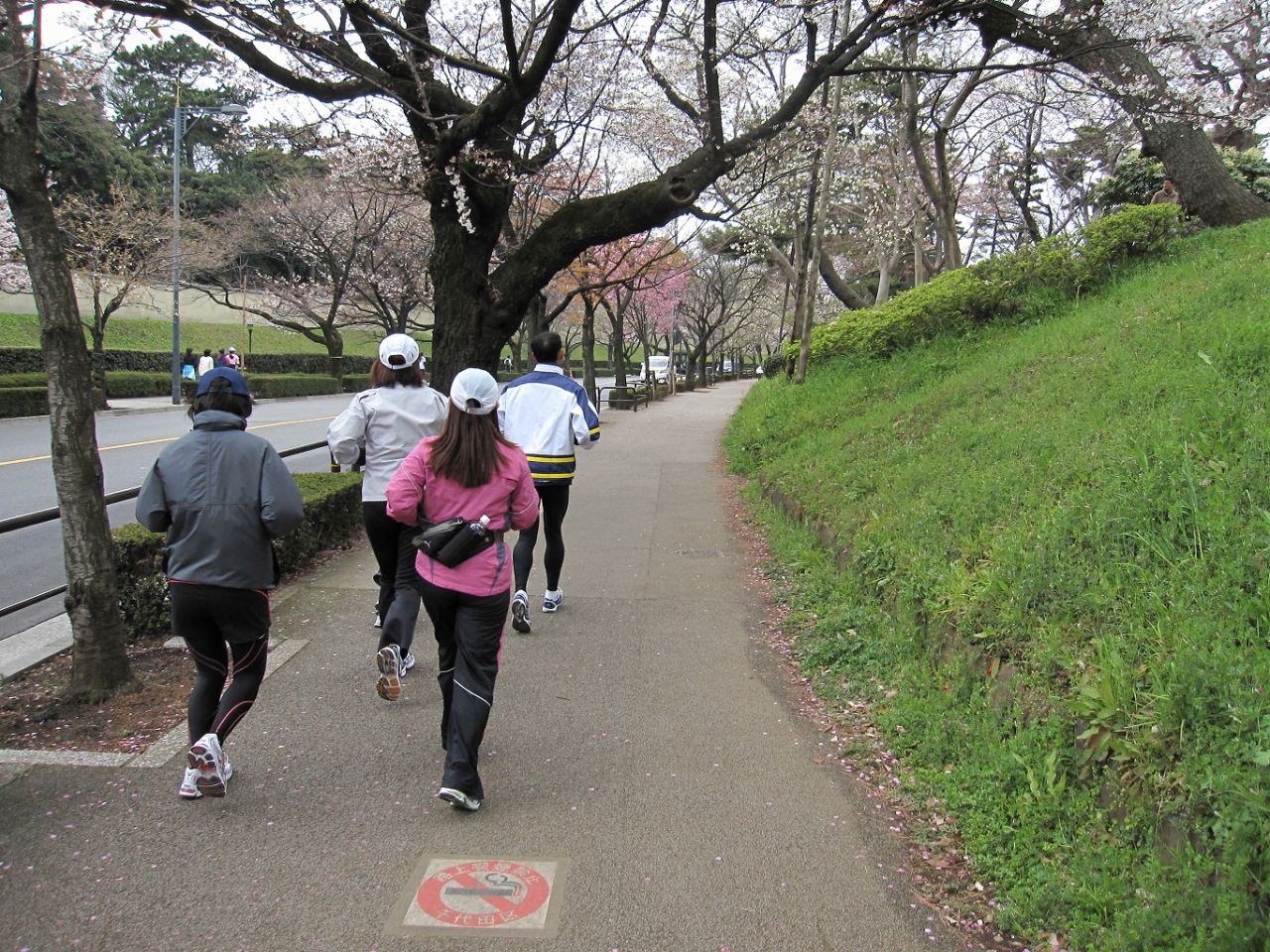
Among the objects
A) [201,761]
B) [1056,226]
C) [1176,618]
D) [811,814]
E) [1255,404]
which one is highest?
[1056,226]

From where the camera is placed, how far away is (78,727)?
402 centimetres

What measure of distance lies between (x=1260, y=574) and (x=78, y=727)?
4.94 m

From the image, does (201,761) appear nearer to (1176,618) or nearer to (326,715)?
(326,715)

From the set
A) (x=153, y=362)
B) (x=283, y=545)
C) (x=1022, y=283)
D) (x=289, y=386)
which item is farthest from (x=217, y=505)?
(x=153, y=362)

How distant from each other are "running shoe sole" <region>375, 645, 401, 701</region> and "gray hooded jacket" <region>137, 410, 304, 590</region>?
0.88m

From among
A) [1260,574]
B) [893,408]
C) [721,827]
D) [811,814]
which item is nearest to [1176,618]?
[1260,574]

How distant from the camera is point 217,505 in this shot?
333cm

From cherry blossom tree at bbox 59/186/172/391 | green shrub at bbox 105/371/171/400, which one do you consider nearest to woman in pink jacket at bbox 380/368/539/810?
cherry blossom tree at bbox 59/186/172/391

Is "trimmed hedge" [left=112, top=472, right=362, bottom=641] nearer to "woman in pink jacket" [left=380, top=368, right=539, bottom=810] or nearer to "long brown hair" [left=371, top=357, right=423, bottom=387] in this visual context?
"long brown hair" [left=371, top=357, right=423, bottom=387]

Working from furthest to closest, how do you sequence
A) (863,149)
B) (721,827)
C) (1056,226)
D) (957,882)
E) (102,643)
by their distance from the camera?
(1056,226)
(863,149)
(102,643)
(721,827)
(957,882)

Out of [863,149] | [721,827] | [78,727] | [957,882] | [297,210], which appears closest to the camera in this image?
[957,882]

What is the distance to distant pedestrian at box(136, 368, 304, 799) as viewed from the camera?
3322 millimetres

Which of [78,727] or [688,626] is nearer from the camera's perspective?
[78,727]

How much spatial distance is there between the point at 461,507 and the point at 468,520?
0.07 m
